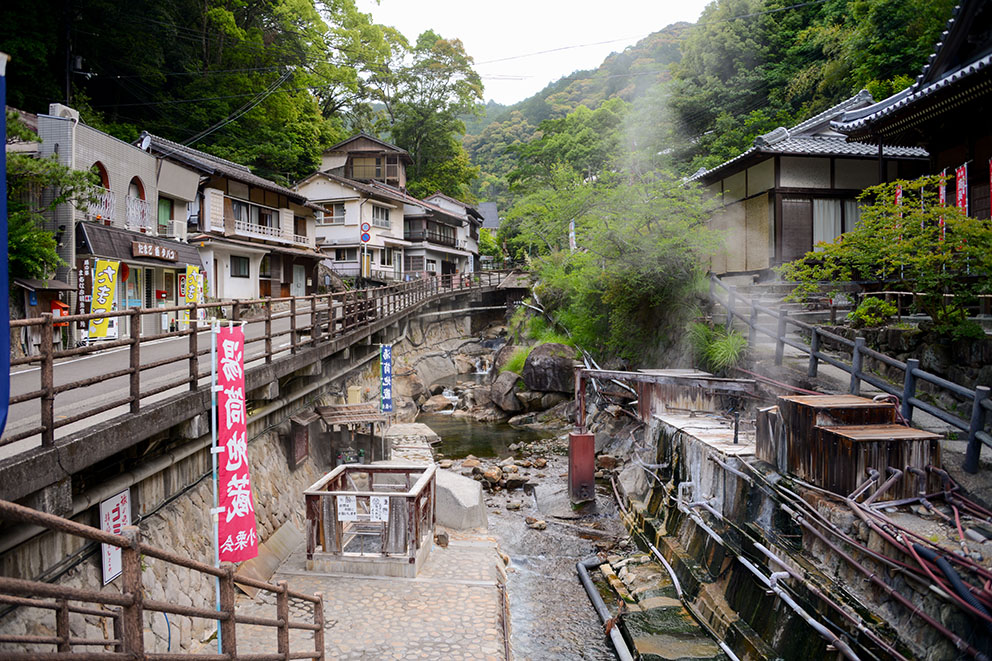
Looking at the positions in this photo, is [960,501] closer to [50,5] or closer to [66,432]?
[66,432]

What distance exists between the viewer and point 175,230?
24.5 m

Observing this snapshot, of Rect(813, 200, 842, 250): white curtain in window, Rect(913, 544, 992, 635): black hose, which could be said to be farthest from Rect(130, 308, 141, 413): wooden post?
Rect(813, 200, 842, 250): white curtain in window

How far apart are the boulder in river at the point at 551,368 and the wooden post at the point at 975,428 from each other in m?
19.1

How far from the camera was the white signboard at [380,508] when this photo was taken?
34.9ft

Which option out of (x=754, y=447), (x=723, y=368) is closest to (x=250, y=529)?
(x=754, y=447)

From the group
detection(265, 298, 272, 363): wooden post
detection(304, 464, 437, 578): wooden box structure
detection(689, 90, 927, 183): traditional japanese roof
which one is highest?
detection(689, 90, 927, 183): traditional japanese roof

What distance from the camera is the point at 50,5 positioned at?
28.7 metres

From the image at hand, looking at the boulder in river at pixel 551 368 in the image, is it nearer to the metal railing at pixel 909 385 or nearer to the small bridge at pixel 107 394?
the metal railing at pixel 909 385

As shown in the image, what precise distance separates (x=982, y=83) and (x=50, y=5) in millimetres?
37228

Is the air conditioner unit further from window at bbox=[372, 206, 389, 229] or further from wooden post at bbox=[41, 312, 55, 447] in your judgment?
window at bbox=[372, 206, 389, 229]

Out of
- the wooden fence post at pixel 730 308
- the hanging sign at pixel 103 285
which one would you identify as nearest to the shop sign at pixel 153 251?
the hanging sign at pixel 103 285

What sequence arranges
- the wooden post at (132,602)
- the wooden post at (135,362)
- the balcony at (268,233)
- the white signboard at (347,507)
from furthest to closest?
the balcony at (268,233) → the white signboard at (347,507) → the wooden post at (135,362) → the wooden post at (132,602)

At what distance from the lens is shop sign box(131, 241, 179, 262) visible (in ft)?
62.9

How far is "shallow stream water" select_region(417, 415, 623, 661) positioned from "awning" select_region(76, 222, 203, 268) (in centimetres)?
1381
